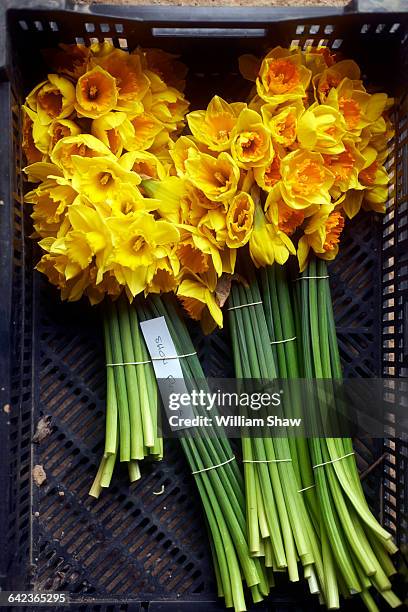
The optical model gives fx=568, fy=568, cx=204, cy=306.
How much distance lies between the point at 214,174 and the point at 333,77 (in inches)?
9.9

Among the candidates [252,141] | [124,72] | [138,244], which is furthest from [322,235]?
[124,72]

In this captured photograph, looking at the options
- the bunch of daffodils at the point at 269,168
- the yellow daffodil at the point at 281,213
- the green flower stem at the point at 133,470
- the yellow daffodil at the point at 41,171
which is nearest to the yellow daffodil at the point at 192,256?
the bunch of daffodils at the point at 269,168

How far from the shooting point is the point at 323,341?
0.92 m

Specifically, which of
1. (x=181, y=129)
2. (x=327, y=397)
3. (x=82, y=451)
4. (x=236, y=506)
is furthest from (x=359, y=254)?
(x=82, y=451)

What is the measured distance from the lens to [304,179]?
2.82 feet

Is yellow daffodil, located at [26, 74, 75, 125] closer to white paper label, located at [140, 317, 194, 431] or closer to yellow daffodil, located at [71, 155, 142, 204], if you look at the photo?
yellow daffodil, located at [71, 155, 142, 204]

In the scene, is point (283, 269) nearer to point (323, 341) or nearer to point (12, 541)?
point (323, 341)

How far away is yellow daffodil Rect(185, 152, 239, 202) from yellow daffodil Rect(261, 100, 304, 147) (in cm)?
8

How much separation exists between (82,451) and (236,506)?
0.91 ft

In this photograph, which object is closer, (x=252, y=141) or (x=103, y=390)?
(x=252, y=141)

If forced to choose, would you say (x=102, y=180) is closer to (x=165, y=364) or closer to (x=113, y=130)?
(x=113, y=130)

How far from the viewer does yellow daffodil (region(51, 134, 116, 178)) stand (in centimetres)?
84

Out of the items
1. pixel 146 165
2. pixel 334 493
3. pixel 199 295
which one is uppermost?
pixel 146 165

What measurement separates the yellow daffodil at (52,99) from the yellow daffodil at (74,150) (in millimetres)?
52
